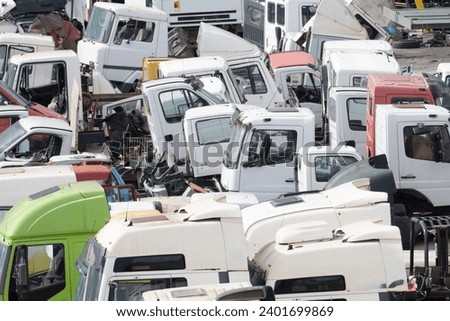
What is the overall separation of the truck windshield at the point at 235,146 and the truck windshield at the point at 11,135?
→ 3.26 m

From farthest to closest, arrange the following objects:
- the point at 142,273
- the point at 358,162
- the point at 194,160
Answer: the point at 194,160
the point at 358,162
the point at 142,273

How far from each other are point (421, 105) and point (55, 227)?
7450 millimetres

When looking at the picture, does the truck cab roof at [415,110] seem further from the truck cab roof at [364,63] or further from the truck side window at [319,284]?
the truck side window at [319,284]

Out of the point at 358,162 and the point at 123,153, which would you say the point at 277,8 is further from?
the point at 358,162

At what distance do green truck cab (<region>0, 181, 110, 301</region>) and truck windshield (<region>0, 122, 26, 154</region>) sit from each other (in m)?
7.20

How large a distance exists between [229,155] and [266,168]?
0.64m

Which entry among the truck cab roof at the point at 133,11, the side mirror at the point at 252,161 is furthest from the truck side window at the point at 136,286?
the truck cab roof at the point at 133,11

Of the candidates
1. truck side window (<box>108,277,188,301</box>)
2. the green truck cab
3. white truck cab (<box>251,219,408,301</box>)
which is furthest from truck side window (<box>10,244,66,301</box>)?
white truck cab (<box>251,219,408,301</box>)

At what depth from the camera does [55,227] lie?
42.3 feet

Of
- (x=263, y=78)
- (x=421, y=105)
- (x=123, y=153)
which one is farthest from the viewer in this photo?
(x=263, y=78)

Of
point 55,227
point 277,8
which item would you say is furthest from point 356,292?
point 277,8

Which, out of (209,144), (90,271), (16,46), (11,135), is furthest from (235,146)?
(16,46)

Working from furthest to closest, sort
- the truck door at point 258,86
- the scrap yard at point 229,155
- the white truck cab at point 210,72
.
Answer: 1. the truck door at point 258,86
2. the white truck cab at point 210,72
3. the scrap yard at point 229,155

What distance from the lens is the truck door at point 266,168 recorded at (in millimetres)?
18719
